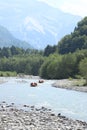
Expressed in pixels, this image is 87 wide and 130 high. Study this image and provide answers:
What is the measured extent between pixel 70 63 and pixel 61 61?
7436 mm

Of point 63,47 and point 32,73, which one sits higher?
point 63,47

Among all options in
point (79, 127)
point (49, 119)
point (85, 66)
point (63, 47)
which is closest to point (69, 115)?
point (49, 119)

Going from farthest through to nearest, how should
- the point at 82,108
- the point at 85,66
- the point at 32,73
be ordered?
1. the point at 32,73
2. the point at 85,66
3. the point at 82,108

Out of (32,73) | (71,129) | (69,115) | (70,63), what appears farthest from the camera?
(32,73)

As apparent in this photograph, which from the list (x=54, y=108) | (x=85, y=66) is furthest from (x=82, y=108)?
(x=85, y=66)

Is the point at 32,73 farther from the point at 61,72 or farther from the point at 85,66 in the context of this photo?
the point at 85,66

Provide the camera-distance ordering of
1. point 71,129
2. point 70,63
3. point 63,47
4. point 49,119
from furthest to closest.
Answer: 1. point 63,47
2. point 70,63
3. point 49,119
4. point 71,129

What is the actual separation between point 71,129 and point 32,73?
15228cm

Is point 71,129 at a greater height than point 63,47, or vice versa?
point 63,47

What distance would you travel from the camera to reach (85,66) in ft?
324

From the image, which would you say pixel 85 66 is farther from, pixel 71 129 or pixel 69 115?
pixel 71 129

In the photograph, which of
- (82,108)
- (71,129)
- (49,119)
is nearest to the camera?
(71,129)

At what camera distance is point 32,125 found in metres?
33.2

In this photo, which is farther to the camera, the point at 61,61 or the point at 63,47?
the point at 63,47
